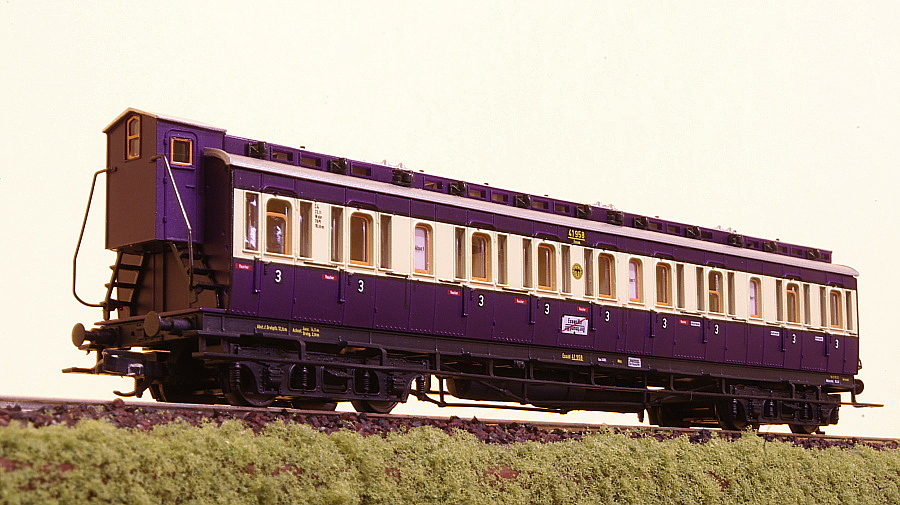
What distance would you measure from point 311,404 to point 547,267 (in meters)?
5.98

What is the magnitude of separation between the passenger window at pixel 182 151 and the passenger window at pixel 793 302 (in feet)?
51.0

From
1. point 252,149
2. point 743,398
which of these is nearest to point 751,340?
point 743,398

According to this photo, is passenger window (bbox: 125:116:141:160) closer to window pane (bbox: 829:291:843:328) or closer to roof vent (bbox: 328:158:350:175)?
roof vent (bbox: 328:158:350:175)

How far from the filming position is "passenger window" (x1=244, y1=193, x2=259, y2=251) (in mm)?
16875

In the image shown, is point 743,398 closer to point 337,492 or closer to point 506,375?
point 506,375

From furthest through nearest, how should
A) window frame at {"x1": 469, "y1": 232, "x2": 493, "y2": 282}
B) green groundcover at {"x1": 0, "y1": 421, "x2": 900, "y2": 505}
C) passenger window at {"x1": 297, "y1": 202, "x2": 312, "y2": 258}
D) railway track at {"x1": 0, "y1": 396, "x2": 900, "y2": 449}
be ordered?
window frame at {"x1": 469, "y1": 232, "x2": 493, "y2": 282}
passenger window at {"x1": 297, "y1": 202, "x2": 312, "y2": 258}
railway track at {"x1": 0, "y1": 396, "x2": 900, "y2": 449}
green groundcover at {"x1": 0, "y1": 421, "x2": 900, "y2": 505}

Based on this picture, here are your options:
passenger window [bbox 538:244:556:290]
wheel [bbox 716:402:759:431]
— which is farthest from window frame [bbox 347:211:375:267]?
wheel [bbox 716:402:759:431]

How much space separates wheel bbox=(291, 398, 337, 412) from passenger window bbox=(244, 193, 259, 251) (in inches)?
104

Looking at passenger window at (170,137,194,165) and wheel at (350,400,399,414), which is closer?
passenger window at (170,137,194,165)

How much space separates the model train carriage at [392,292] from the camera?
16938 millimetres

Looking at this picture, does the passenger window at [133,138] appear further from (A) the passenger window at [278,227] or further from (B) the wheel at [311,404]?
(B) the wheel at [311,404]

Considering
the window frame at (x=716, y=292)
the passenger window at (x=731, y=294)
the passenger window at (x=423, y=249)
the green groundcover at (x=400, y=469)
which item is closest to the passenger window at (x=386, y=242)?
the passenger window at (x=423, y=249)

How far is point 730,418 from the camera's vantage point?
81.7ft

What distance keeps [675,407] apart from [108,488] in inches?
676
